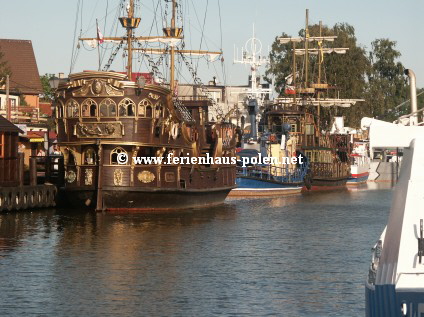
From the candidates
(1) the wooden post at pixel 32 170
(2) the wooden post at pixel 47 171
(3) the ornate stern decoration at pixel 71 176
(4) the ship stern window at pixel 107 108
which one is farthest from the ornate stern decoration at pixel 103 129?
(2) the wooden post at pixel 47 171

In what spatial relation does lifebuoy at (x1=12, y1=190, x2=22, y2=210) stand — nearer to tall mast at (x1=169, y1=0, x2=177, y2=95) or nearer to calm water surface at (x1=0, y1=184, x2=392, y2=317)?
calm water surface at (x1=0, y1=184, x2=392, y2=317)

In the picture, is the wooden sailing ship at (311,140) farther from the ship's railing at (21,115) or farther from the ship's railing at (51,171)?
the ship's railing at (51,171)

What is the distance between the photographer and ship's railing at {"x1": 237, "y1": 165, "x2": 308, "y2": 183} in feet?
201

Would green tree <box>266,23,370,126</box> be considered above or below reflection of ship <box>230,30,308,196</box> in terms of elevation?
above

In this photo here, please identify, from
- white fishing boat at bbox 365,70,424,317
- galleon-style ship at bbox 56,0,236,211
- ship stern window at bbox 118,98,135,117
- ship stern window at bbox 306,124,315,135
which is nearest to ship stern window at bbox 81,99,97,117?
galleon-style ship at bbox 56,0,236,211

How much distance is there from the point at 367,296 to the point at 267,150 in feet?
170

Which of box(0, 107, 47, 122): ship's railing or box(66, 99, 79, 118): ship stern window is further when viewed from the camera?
box(0, 107, 47, 122): ship's railing

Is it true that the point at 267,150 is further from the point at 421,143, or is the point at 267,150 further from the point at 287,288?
the point at 421,143

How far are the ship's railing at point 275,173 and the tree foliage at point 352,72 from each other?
1124 inches

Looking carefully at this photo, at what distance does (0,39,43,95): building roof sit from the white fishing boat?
70.3m

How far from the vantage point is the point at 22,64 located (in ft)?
286

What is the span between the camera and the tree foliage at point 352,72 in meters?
104

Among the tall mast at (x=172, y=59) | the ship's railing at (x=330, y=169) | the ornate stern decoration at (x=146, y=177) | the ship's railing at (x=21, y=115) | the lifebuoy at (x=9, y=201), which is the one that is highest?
the tall mast at (x=172, y=59)

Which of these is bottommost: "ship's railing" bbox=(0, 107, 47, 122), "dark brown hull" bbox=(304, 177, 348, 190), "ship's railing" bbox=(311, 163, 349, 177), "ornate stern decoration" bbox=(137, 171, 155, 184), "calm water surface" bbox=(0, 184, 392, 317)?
"calm water surface" bbox=(0, 184, 392, 317)
